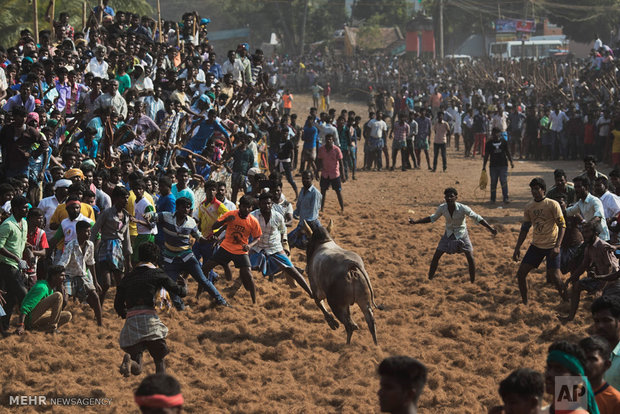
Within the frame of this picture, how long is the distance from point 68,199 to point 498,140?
10223 mm

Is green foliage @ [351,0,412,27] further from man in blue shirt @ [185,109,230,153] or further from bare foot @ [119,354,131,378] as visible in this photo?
bare foot @ [119,354,131,378]

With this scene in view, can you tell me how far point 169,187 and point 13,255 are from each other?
7.83 ft

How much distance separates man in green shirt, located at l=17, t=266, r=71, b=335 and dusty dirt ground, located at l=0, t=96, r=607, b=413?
0.61 feet

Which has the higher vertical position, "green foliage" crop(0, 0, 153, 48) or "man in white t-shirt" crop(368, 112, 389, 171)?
"green foliage" crop(0, 0, 153, 48)

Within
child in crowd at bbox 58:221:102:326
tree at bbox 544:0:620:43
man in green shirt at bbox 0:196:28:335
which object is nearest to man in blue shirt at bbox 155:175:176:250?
child in crowd at bbox 58:221:102:326

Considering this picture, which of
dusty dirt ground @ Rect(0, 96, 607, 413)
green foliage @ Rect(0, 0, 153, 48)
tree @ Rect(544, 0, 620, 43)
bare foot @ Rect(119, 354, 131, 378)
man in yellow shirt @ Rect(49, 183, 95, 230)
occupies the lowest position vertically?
dusty dirt ground @ Rect(0, 96, 607, 413)

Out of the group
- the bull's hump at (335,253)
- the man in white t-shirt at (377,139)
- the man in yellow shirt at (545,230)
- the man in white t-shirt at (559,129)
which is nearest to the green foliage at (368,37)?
the man in white t-shirt at (559,129)

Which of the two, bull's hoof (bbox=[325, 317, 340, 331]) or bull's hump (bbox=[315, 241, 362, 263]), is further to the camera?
bull's hoof (bbox=[325, 317, 340, 331])

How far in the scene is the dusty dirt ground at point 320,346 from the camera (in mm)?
7977

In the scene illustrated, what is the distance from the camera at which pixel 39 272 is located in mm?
9492

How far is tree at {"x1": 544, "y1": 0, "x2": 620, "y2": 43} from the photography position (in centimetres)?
5125

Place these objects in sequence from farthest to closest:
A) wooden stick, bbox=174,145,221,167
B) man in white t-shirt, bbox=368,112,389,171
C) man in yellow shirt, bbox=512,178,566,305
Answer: man in white t-shirt, bbox=368,112,389,171, wooden stick, bbox=174,145,221,167, man in yellow shirt, bbox=512,178,566,305

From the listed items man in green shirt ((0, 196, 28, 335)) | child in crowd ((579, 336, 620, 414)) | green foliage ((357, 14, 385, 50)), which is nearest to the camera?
child in crowd ((579, 336, 620, 414))

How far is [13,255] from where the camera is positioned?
9281 millimetres
